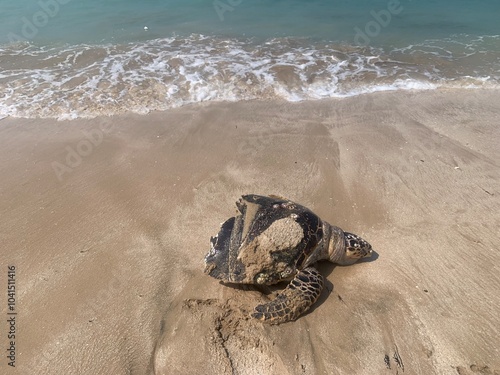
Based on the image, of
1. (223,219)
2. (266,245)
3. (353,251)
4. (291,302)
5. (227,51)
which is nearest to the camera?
(291,302)

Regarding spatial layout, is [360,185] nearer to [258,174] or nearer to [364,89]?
[258,174]

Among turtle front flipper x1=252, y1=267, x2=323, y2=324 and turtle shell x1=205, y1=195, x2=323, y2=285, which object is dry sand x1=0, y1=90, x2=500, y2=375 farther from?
turtle shell x1=205, y1=195, x2=323, y2=285

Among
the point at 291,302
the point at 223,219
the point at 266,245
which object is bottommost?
the point at 223,219

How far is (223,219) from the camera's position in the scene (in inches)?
179

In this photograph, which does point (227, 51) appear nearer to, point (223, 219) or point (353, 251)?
point (223, 219)

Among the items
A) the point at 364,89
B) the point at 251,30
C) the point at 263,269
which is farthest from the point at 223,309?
the point at 251,30

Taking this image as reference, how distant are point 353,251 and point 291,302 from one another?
37.9 inches

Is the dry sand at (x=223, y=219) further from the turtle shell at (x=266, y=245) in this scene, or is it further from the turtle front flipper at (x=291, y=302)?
the turtle shell at (x=266, y=245)

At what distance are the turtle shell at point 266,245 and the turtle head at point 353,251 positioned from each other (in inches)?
13.4

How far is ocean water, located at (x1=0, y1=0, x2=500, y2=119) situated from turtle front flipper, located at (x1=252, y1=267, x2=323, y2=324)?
4959mm

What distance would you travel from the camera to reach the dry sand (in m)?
3.13

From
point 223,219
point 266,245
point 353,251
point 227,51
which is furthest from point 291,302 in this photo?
point 227,51

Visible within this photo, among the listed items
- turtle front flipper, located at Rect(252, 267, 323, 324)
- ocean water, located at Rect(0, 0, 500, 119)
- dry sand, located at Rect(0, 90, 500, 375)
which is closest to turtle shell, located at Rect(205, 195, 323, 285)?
turtle front flipper, located at Rect(252, 267, 323, 324)

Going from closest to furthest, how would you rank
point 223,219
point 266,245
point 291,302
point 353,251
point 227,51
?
1. point 291,302
2. point 266,245
3. point 353,251
4. point 223,219
5. point 227,51
